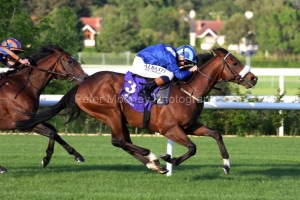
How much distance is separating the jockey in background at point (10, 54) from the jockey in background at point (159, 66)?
1677mm

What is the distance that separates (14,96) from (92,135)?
5706 mm

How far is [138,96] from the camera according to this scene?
8227mm

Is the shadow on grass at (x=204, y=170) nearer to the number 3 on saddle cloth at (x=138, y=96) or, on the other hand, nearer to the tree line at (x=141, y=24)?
the number 3 on saddle cloth at (x=138, y=96)

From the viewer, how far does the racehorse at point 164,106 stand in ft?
26.7

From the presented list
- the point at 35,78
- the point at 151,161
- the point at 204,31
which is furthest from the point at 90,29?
the point at 151,161

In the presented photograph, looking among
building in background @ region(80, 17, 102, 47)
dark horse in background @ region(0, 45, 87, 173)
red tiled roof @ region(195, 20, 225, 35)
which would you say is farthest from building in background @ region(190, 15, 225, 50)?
dark horse in background @ region(0, 45, 87, 173)

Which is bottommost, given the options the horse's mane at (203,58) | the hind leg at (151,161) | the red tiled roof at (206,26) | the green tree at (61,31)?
the hind leg at (151,161)

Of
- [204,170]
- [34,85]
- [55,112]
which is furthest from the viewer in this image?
[34,85]

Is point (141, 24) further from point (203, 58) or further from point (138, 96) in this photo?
point (138, 96)

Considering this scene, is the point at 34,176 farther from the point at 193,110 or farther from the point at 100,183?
the point at 193,110

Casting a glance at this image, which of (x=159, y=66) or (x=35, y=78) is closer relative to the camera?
(x=159, y=66)

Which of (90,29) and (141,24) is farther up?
(141,24)

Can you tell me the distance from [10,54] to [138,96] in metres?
1.98

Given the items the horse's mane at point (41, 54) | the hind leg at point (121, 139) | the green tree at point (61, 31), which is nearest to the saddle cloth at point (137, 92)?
the hind leg at point (121, 139)
